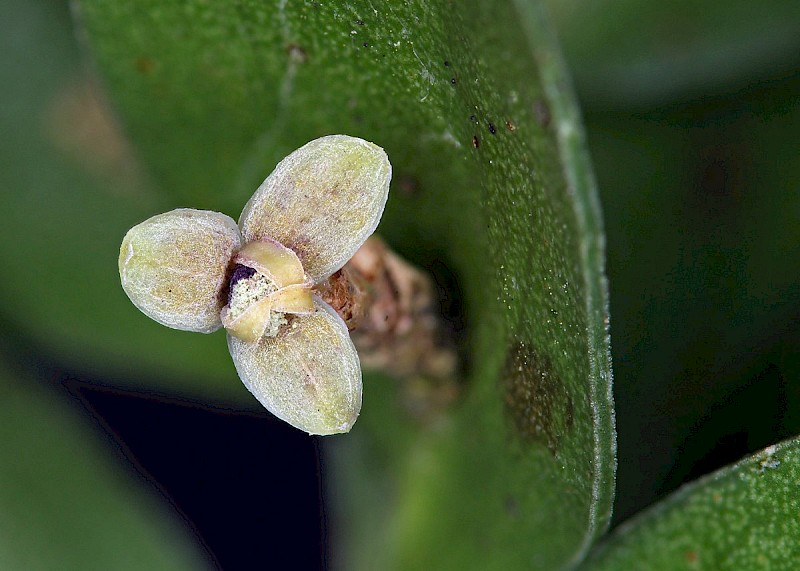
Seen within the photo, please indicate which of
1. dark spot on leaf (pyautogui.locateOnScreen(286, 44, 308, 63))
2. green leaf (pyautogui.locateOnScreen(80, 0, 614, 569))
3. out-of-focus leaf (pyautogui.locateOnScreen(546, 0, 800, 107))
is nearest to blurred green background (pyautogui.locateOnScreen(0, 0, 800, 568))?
out-of-focus leaf (pyautogui.locateOnScreen(546, 0, 800, 107))

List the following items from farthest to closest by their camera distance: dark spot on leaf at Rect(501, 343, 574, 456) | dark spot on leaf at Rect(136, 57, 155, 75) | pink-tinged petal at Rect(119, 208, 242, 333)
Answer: dark spot on leaf at Rect(136, 57, 155, 75) < dark spot on leaf at Rect(501, 343, 574, 456) < pink-tinged petal at Rect(119, 208, 242, 333)

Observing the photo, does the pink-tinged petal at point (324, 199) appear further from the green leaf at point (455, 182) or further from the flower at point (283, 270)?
the green leaf at point (455, 182)

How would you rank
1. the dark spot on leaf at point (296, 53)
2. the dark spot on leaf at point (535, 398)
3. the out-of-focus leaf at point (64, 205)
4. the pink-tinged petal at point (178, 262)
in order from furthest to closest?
the out-of-focus leaf at point (64, 205)
the dark spot on leaf at point (296, 53)
the dark spot on leaf at point (535, 398)
the pink-tinged petal at point (178, 262)

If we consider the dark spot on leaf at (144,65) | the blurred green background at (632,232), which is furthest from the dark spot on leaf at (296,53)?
the blurred green background at (632,232)

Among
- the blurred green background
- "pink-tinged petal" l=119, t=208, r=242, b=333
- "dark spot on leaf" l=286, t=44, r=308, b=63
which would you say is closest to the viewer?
"pink-tinged petal" l=119, t=208, r=242, b=333

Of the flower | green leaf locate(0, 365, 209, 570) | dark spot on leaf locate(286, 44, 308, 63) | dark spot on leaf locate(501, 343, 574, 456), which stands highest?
dark spot on leaf locate(286, 44, 308, 63)

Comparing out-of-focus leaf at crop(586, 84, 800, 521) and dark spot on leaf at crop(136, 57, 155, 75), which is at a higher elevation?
dark spot on leaf at crop(136, 57, 155, 75)

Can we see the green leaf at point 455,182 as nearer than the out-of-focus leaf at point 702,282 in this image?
Yes

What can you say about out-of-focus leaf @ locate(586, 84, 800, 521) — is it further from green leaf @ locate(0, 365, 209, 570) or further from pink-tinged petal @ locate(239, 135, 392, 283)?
green leaf @ locate(0, 365, 209, 570)

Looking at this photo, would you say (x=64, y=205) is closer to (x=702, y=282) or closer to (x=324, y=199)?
(x=324, y=199)
